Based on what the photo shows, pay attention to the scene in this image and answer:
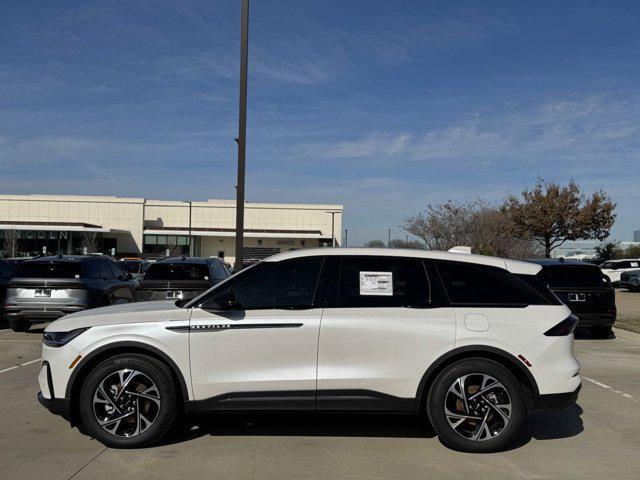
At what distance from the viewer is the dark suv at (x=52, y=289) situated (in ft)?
39.3

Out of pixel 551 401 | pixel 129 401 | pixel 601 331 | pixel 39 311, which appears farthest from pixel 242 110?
pixel 601 331

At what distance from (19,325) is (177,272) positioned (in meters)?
3.93

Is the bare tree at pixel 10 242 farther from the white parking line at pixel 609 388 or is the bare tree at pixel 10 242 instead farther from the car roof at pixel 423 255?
the car roof at pixel 423 255

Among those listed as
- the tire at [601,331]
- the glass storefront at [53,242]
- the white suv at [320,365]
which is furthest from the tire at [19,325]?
the glass storefront at [53,242]

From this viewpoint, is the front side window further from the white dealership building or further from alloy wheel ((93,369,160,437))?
the white dealership building

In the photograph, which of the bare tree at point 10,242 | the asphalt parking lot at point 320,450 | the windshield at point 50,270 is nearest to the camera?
the asphalt parking lot at point 320,450

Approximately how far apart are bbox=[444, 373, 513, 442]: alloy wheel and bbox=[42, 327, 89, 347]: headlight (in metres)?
3.23

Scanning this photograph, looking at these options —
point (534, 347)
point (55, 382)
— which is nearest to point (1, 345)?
point (55, 382)

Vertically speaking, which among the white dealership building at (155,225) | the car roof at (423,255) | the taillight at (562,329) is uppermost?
the white dealership building at (155,225)

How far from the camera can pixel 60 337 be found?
5438mm

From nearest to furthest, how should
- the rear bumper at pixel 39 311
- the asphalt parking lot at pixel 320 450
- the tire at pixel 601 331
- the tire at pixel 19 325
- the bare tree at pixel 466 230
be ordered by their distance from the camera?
the asphalt parking lot at pixel 320 450 < the rear bumper at pixel 39 311 < the tire at pixel 19 325 < the tire at pixel 601 331 < the bare tree at pixel 466 230

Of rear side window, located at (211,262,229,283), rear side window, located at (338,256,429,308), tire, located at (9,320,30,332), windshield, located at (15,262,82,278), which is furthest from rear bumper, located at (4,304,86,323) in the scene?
rear side window, located at (338,256,429,308)

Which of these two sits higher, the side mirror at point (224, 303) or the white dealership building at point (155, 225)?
the white dealership building at point (155, 225)

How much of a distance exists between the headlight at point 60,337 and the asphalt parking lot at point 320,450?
0.90m
